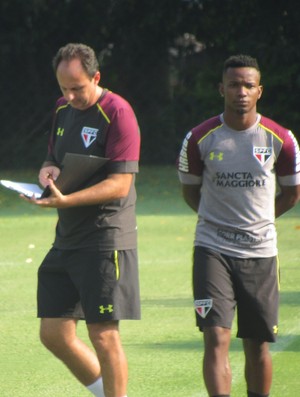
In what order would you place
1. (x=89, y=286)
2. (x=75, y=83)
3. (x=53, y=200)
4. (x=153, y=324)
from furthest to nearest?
(x=153, y=324) < (x=89, y=286) < (x=75, y=83) < (x=53, y=200)

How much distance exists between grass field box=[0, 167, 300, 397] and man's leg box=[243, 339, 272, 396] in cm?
93

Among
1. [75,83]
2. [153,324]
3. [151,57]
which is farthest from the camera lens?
[151,57]

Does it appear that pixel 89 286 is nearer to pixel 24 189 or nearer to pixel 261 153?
pixel 24 189

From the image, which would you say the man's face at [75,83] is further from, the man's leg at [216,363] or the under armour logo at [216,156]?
the man's leg at [216,363]

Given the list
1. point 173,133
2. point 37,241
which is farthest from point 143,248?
point 173,133

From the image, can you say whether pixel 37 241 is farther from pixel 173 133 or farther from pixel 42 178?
pixel 173 133

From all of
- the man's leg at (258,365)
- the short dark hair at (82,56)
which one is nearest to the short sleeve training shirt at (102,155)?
the short dark hair at (82,56)

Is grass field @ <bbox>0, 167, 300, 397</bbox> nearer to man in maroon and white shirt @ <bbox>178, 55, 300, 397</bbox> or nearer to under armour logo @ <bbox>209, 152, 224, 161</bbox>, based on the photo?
man in maroon and white shirt @ <bbox>178, 55, 300, 397</bbox>

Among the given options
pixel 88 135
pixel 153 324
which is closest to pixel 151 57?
pixel 153 324

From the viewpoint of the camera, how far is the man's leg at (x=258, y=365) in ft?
22.7

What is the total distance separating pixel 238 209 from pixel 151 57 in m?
22.8

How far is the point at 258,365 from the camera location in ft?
22.7

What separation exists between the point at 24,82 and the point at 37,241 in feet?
42.8

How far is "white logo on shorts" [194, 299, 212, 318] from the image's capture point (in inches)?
262
